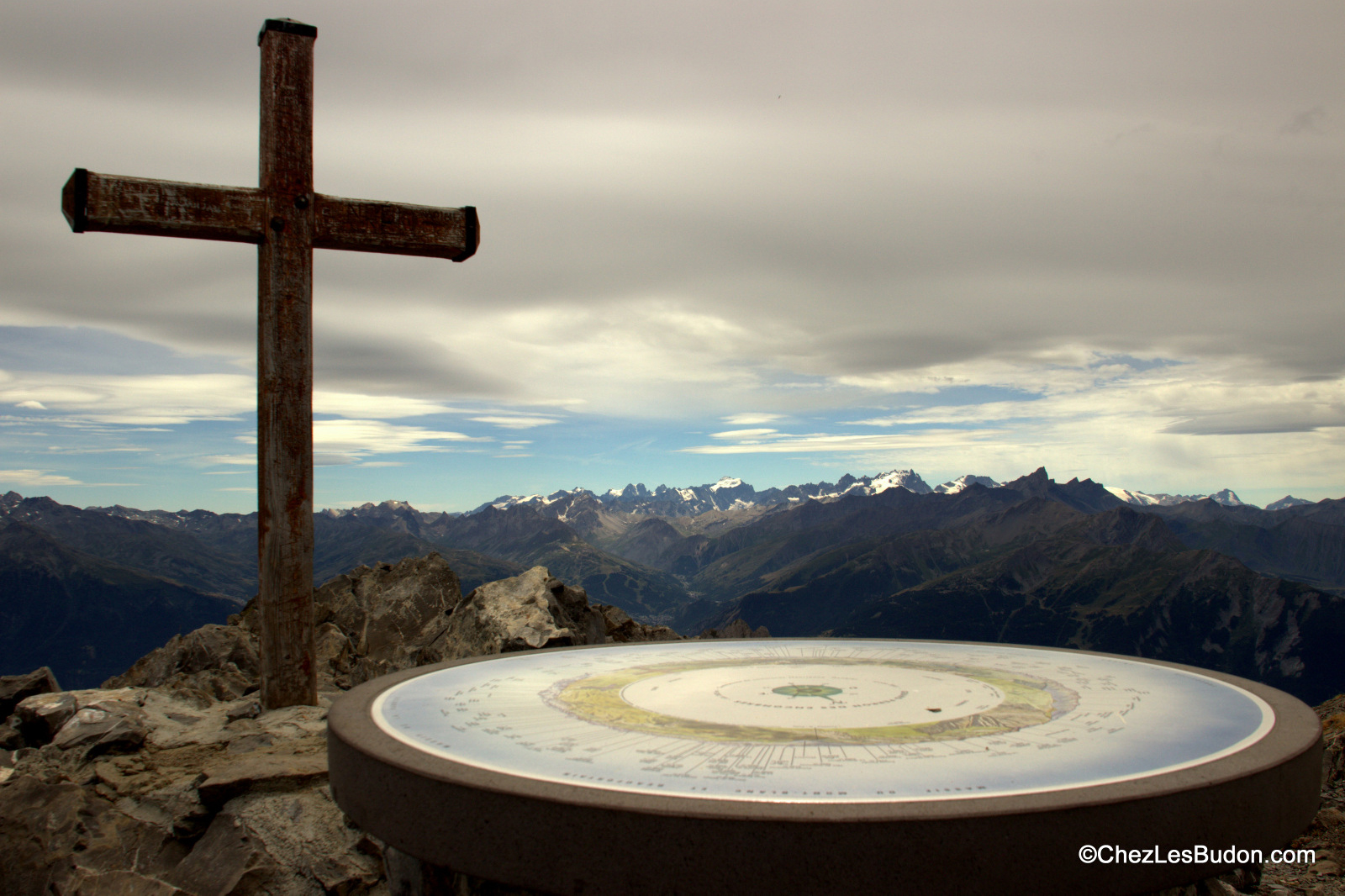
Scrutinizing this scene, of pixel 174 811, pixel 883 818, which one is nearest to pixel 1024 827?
pixel 883 818

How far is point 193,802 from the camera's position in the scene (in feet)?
27.9

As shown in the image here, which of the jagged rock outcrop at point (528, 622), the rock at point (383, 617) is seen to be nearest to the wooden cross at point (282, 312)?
the jagged rock outcrop at point (528, 622)

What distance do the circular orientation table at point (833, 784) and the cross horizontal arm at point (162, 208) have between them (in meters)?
6.08

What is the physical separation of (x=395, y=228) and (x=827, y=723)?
339 inches

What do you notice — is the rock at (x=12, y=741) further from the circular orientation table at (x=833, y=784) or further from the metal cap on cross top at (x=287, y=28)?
the metal cap on cross top at (x=287, y=28)

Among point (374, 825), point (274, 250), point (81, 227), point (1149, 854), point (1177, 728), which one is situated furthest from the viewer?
point (274, 250)

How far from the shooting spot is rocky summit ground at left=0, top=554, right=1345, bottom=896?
7.65 meters

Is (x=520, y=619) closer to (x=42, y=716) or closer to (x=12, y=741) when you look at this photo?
(x=42, y=716)

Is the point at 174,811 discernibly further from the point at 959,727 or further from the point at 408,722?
the point at 959,727

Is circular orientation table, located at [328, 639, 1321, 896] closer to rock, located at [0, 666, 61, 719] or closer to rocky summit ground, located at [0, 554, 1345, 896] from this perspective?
rocky summit ground, located at [0, 554, 1345, 896]

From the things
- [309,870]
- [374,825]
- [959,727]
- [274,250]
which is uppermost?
[274,250]

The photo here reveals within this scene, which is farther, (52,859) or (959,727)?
(52,859)

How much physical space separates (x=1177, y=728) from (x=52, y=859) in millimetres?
10225

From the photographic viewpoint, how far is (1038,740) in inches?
262
